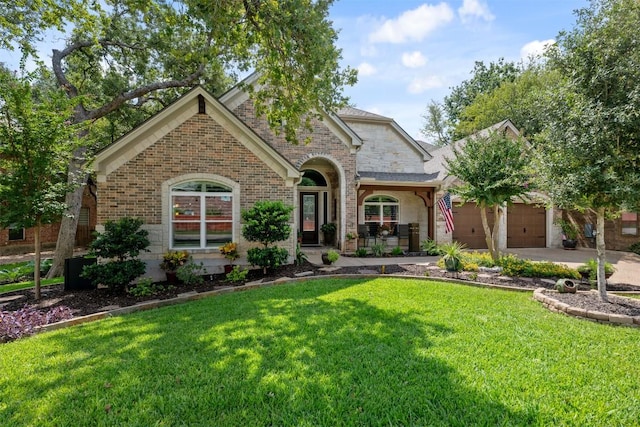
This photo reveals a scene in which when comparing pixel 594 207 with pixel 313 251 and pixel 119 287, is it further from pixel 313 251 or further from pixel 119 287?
pixel 119 287

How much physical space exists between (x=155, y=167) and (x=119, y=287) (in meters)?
3.45

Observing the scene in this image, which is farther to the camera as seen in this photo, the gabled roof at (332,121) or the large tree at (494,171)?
the gabled roof at (332,121)

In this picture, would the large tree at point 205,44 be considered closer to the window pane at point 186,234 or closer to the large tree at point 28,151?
the large tree at point 28,151

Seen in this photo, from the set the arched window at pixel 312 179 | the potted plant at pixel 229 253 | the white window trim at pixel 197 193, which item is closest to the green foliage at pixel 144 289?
the white window trim at pixel 197 193

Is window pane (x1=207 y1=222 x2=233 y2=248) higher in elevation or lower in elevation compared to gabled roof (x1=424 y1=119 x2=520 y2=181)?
lower

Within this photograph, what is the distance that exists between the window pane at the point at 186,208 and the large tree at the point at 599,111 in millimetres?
9322

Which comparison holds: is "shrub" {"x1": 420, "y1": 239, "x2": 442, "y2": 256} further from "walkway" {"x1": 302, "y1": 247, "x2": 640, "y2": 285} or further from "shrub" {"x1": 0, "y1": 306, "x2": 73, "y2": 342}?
"shrub" {"x1": 0, "y1": 306, "x2": 73, "y2": 342}

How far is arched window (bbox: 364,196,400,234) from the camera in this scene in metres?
15.9

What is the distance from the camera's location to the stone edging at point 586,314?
5.23 m

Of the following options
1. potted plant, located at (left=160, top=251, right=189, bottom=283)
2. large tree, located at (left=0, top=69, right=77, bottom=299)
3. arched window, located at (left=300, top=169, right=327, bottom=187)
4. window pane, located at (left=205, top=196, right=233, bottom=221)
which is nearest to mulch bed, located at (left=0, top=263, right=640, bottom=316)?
potted plant, located at (left=160, top=251, right=189, bottom=283)

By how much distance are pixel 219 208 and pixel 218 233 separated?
796 mm

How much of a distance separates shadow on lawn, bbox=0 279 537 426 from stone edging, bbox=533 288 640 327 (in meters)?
2.96

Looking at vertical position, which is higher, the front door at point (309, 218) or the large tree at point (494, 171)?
the large tree at point (494, 171)

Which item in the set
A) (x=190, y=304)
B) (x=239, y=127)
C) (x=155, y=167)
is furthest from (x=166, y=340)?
(x=239, y=127)
